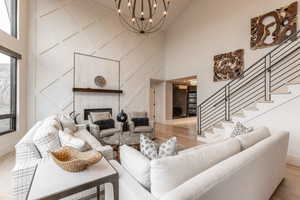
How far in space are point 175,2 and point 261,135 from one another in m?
6.32

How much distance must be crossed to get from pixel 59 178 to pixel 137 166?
644mm

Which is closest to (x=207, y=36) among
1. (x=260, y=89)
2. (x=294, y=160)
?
(x=260, y=89)

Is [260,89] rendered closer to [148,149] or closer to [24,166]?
[148,149]

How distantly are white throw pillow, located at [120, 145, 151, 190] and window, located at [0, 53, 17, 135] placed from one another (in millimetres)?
3883

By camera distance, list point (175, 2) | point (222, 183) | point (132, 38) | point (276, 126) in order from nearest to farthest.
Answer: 1. point (222, 183)
2. point (276, 126)
3. point (175, 2)
4. point (132, 38)

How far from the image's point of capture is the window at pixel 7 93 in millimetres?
3672

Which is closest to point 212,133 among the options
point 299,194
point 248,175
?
point 299,194

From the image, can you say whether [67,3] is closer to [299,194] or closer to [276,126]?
[276,126]

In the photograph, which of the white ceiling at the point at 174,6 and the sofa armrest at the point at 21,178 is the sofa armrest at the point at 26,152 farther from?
the white ceiling at the point at 174,6

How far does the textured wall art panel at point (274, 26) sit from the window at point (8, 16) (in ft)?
22.3

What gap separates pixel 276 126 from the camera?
330 centimetres

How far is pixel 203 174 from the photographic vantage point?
993 mm

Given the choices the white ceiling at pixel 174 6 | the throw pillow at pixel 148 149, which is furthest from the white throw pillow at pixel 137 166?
the white ceiling at pixel 174 6

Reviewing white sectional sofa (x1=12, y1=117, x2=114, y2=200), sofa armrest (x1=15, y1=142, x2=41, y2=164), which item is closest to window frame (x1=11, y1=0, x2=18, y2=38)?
white sectional sofa (x1=12, y1=117, x2=114, y2=200)
